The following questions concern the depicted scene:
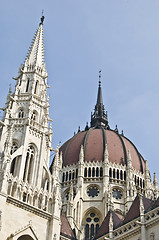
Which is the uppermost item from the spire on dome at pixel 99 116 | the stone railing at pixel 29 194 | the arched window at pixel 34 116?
the spire on dome at pixel 99 116

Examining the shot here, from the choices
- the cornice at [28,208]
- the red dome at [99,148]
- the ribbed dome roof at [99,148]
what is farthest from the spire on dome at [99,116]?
the cornice at [28,208]

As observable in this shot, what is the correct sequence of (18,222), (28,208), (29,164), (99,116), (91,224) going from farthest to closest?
(99,116)
(91,224)
(29,164)
(28,208)
(18,222)

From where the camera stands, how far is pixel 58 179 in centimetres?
2936

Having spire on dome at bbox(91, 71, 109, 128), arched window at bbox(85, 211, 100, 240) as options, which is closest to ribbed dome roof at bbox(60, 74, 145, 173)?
spire on dome at bbox(91, 71, 109, 128)

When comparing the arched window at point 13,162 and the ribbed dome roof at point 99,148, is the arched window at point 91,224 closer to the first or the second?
the ribbed dome roof at point 99,148

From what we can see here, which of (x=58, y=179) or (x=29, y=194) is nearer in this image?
(x=29, y=194)

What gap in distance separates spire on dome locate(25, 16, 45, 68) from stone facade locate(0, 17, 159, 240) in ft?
0.32

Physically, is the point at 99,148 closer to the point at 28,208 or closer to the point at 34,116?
the point at 34,116

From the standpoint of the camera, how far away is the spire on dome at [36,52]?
3510 cm

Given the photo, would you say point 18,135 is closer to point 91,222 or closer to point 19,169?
point 19,169

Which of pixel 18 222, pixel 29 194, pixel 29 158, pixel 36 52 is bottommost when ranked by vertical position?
pixel 18 222

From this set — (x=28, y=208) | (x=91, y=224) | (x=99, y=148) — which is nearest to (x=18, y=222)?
(x=28, y=208)

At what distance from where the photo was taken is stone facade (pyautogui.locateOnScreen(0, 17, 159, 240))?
24.7 meters

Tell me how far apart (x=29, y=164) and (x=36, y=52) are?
1256 centimetres
